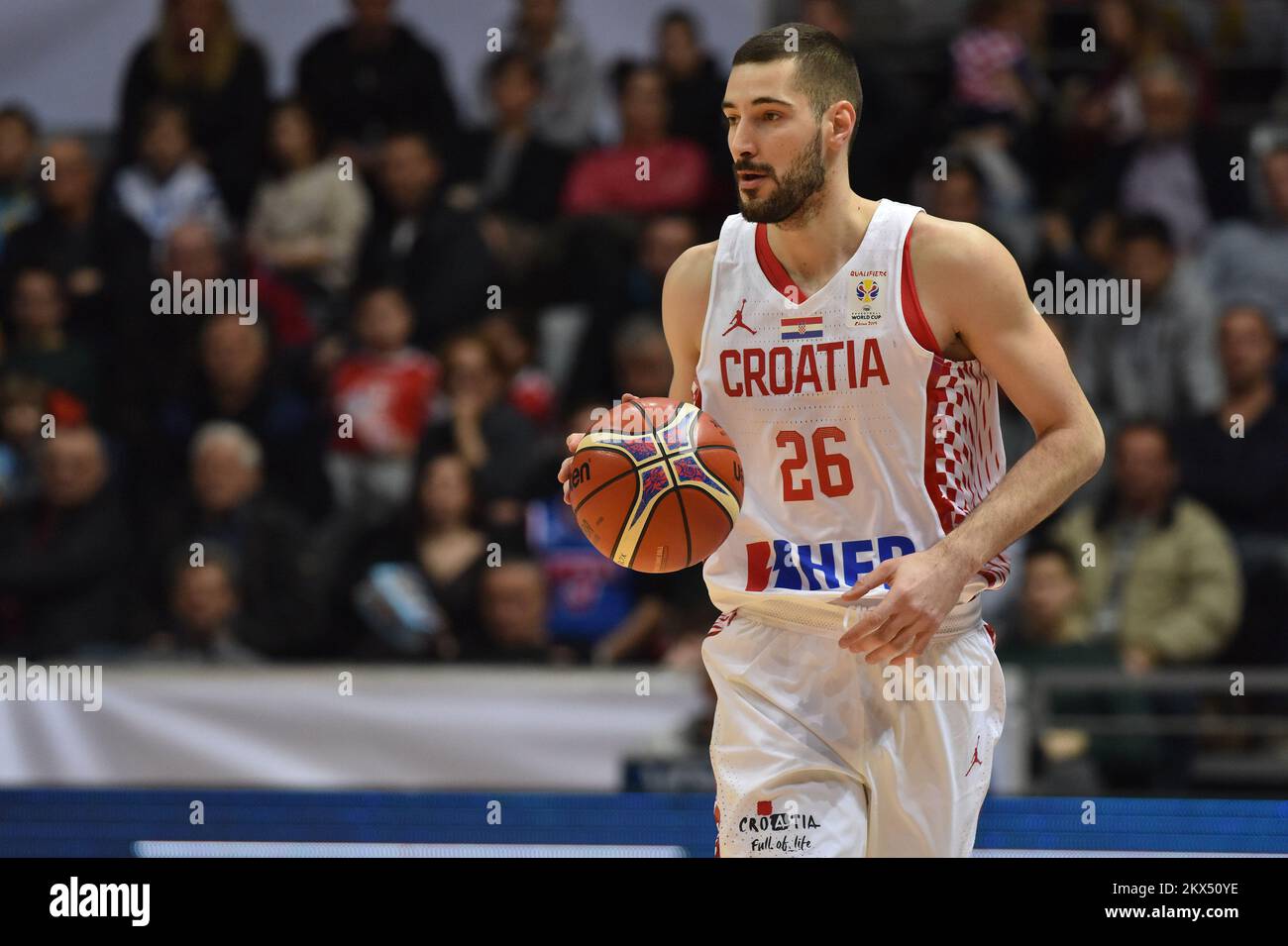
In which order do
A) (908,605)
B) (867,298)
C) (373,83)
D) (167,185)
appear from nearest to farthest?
(908,605)
(867,298)
(167,185)
(373,83)

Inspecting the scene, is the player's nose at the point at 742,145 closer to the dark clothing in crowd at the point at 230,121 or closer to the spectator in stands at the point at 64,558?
the spectator in stands at the point at 64,558

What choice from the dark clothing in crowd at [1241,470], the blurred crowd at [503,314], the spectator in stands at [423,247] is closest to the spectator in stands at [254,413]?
the blurred crowd at [503,314]

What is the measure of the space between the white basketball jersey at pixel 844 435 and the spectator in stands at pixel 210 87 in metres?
7.29

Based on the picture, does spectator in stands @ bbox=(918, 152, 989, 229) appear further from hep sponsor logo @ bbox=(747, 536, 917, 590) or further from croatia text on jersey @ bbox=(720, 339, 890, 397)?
hep sponsor logo @ bbox=(747, 536, 917, 590)

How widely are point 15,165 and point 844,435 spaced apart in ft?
26.9

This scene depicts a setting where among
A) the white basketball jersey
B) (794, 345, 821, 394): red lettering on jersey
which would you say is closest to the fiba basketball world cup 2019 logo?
the white basketball jersey

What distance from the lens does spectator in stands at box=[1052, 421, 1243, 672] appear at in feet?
28.1

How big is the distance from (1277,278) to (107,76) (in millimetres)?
7024

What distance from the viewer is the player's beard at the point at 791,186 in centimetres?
429

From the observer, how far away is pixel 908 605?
156 inches

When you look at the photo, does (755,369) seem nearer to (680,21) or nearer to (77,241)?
(680,21)

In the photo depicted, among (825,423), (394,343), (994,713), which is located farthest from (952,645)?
(394,343)

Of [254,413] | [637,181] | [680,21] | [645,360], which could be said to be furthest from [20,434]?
[680,21]

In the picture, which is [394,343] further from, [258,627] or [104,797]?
[104,797]
